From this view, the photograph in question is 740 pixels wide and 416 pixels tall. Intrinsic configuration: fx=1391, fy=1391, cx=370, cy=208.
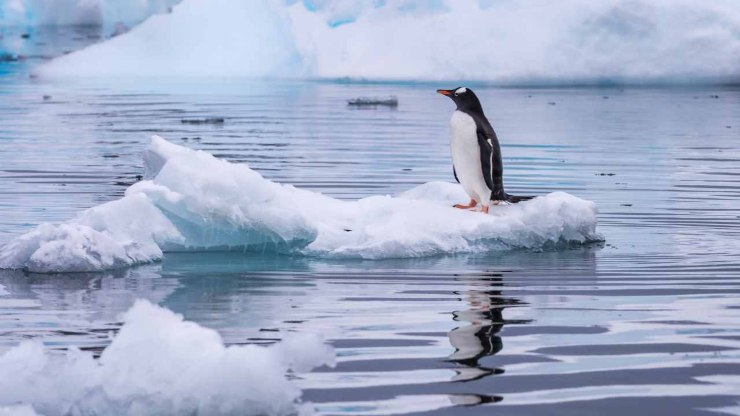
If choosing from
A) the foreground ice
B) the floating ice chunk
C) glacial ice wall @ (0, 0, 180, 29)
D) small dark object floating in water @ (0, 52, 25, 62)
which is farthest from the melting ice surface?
small dark object floating in water @ (0, 52, 25, 62)

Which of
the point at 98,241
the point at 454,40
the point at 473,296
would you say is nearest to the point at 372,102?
the point at 454,40

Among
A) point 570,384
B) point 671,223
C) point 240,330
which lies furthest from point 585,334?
point 671,223

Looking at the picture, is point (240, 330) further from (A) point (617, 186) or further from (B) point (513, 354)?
(A) point (617, 186)

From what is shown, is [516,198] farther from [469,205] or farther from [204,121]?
[204,121]

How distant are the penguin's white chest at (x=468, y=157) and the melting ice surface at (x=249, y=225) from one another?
1.59 ft

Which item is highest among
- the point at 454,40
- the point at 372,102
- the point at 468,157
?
the point at 454,40

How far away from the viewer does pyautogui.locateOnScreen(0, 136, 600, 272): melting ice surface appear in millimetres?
→ 7605

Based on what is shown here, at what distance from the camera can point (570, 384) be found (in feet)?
16.0

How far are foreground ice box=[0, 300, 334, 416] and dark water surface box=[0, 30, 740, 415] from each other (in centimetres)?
31

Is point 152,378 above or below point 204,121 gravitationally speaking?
below

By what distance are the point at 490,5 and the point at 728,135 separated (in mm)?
14492

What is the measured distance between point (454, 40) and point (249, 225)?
25.9 meters

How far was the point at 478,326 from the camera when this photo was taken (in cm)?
591

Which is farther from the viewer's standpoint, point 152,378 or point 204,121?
point 204,121
